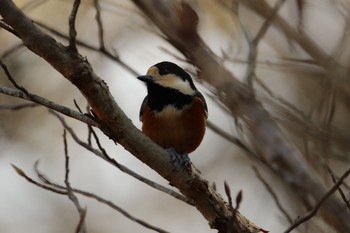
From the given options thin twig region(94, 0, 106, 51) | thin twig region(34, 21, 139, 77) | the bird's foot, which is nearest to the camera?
the bird's foot

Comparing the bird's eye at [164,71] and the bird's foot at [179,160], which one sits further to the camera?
the bird's eye at [164,71]

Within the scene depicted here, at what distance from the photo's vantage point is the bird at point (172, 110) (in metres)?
3.80

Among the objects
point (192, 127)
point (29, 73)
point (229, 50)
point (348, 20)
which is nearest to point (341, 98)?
point (348, 20)

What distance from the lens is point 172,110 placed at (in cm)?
388

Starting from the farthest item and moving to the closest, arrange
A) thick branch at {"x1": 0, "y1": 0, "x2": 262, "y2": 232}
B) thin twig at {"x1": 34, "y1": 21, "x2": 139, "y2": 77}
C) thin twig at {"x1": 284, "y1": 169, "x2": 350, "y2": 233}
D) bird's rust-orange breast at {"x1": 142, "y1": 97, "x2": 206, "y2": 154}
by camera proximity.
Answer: bird's rust-orange breast at {"x1": 142, "y1": 97, "x2": 206, "y2": 154}
thin twig at {"x1": 34, "y1": 21, "x2": 139, "y2": 77}
thick branch at {"x1": 0, "y1": 0, "x2": 262, "y2": 232}
thin twig at {"x1": 284, "y1": 169, "x2": 350, "y2": 233}

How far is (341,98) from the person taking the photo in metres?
2.03

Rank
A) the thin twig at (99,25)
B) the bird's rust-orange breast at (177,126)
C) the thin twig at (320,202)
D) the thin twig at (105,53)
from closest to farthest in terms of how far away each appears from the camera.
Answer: the thin twig at (320,202)
the thin twig at (99,25)
the thin twig at (105,53)
the bird's rust-orange breast at (177,126)

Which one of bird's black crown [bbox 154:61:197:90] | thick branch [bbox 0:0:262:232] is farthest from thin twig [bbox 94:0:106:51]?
thick branch [bbox 0:0:262:232]

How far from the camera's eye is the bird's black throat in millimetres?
3900

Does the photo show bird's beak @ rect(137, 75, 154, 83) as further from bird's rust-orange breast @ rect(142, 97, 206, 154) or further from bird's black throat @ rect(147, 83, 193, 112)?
bird's rust-orange breast @ rect(142, 97, 206, 154)

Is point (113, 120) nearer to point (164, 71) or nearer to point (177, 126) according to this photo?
point (177, 126)

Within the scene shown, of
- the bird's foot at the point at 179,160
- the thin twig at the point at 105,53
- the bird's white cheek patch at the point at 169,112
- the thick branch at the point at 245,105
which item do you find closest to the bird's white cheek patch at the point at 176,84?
the bird's white cheek patch at the point at 169,112

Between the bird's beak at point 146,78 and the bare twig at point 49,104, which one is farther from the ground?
the bird's beak at point 146,78

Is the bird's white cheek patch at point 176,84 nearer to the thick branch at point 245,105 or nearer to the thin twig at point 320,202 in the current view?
the thick branch at point 245,105
